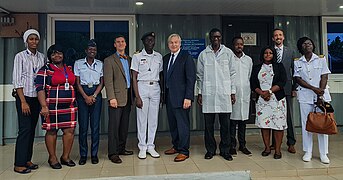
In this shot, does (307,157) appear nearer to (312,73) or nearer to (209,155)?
(312,73)

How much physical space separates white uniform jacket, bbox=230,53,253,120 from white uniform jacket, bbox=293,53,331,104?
687 mm

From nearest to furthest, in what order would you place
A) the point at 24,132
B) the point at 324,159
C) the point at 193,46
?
the point at 24,132, the point at 324,159, the point at 193,46

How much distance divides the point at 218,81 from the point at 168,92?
0.69 meters

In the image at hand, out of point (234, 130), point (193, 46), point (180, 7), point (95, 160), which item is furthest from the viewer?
point (193, 46)

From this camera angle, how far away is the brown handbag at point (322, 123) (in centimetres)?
360

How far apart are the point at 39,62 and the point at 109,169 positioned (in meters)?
1.58

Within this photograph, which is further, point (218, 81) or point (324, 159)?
point (218, 81)

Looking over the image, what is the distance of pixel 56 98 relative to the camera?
139 inches

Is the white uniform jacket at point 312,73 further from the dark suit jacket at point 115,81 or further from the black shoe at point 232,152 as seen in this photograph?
the dark suit jacket at point 115,81

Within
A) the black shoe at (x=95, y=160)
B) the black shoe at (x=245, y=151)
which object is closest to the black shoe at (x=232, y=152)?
the black shoe at (x=245, y=151)

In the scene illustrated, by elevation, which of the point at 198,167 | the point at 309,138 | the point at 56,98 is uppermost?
the point at 56,98

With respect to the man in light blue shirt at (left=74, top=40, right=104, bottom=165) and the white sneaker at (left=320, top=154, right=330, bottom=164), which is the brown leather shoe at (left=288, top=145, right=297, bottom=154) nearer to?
the white sneaker at (left=320, top=154, right=330, bottom=164)

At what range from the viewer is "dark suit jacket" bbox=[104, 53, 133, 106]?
3.89m

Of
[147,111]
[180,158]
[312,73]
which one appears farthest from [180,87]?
[312,73]
